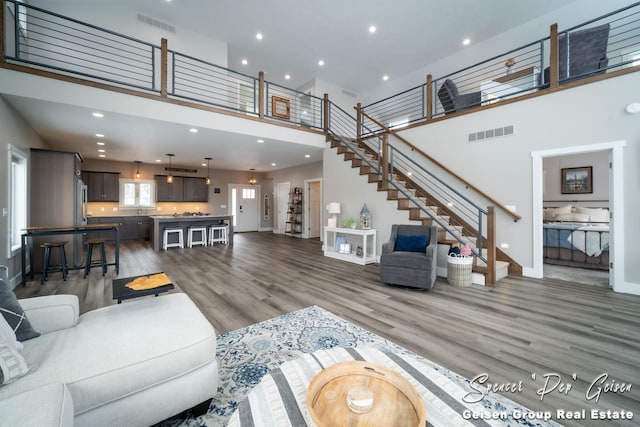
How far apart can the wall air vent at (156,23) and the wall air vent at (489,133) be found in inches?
283

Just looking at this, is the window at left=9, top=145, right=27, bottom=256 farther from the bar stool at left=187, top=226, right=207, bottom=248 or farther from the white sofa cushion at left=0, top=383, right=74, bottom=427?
the white sofa cushion at left=0, top=383, right=74, bottom=427

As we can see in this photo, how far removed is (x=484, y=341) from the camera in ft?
7.85

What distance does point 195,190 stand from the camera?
400 inches

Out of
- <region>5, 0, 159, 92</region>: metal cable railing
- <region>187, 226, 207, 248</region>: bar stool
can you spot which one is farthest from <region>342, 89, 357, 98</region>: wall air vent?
<region>187, 226, 207, 248</region>: bar stool

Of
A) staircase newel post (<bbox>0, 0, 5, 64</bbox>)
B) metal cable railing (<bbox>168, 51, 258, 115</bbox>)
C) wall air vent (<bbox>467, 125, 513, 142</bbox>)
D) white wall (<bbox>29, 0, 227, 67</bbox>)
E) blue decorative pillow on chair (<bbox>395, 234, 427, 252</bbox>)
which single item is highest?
white wall (<bbox>29, 0, 227, 67</bbox>)

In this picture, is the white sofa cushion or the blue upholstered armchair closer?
the white sofa cushion

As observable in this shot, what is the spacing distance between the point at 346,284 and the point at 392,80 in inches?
299

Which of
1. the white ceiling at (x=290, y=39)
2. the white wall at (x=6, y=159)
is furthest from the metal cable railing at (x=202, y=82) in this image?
the white wall at (x=6, y=159)

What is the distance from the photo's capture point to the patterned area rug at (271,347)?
5.33ft

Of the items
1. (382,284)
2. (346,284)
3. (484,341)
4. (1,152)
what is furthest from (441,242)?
(1,152)

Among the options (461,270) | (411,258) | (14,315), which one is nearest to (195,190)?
(411,258)

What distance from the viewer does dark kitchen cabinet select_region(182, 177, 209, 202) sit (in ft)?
32.8

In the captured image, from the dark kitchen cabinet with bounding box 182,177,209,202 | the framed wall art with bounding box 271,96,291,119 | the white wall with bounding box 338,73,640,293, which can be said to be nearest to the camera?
the white wall with bounding box 338,73,640,293

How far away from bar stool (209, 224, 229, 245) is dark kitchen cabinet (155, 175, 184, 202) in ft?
8.42
